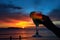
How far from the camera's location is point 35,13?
802cm

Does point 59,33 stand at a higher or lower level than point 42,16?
lower

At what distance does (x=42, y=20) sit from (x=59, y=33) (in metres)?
1.20

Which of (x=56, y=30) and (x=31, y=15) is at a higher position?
(x=31, y=15)

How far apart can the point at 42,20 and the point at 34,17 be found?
384mm

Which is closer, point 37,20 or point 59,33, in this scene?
point 37,20

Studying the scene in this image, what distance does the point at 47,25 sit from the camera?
8.19 m

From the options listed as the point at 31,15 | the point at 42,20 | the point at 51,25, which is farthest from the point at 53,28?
the point at 31,15

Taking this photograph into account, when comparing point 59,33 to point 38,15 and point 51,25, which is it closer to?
point 51,25

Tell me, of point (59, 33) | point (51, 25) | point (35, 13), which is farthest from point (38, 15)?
point (59, 33)

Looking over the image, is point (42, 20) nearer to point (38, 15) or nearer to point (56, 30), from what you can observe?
point (38, 15)

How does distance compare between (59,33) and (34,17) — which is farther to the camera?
(59,33)

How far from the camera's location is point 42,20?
7.94m

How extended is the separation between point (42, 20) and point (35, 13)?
1.48ft

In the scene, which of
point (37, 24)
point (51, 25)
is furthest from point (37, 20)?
point (51, 25)
